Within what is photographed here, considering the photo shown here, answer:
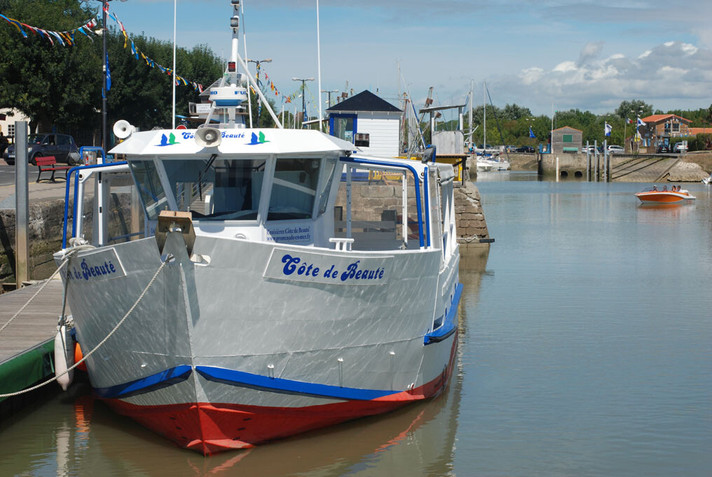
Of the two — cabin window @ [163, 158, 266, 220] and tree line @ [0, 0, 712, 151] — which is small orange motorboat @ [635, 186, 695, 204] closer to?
tree line @ [0, 0, 712, 151]

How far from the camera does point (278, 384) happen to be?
30.5 feet

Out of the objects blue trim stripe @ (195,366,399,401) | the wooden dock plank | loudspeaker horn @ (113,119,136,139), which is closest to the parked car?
the wooden dock plank

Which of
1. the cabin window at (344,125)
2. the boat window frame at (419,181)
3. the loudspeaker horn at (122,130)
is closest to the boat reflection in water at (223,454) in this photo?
the boat window frame at (419,181)

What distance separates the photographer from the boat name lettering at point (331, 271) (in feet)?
29.1

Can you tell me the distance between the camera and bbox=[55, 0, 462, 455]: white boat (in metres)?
8.73

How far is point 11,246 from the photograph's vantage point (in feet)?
54.0

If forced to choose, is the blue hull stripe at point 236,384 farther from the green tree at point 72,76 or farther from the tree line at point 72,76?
the green tree at point 72,76

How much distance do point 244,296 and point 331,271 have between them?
1.00 meters

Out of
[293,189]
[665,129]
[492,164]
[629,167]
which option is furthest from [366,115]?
[665,129]

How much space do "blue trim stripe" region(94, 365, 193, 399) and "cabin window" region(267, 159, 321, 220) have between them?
2069mm

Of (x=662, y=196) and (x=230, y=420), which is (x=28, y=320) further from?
(x=662, y=196)

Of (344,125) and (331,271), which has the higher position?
(344,125)

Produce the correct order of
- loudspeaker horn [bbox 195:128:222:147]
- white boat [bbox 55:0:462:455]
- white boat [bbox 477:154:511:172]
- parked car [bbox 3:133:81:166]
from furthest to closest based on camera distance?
white boat [bbox 477:154:511:172] < parked car [bbox 3:133:81:166] < loudspeaker horn [bbox 195:128:222:147] < white boat [bbox 55:0:462:455]

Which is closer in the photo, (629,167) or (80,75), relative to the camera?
(80,75)
